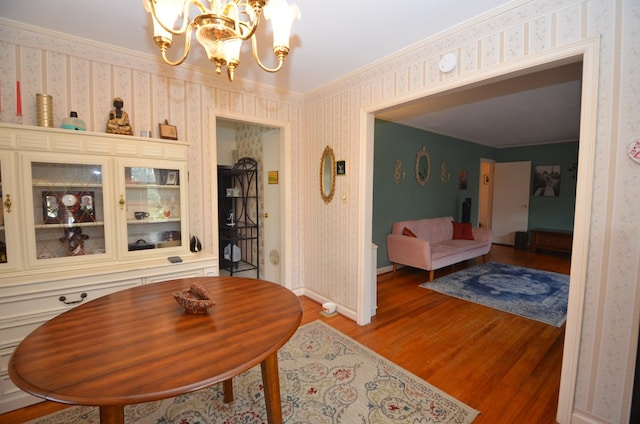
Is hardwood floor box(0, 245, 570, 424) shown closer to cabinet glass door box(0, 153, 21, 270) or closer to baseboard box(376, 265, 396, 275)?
baseboard box(376, 265, 396, 275)

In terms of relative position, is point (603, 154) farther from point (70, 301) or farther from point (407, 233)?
point (70, 301)

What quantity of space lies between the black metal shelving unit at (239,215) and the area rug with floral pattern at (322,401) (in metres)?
2.35

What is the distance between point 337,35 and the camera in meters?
2.14

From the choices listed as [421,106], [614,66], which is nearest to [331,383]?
[614,66]

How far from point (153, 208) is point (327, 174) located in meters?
1.78

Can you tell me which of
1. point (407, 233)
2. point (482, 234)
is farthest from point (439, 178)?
point (407, 233)

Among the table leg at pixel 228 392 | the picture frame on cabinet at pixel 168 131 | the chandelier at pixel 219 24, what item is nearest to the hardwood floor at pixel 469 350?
the table leg at pixel 228 392

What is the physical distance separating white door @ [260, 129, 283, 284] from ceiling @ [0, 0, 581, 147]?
0.82m

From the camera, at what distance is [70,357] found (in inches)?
37.9

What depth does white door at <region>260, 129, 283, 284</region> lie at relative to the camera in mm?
3678

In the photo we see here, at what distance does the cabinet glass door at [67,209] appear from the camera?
6.42 ft

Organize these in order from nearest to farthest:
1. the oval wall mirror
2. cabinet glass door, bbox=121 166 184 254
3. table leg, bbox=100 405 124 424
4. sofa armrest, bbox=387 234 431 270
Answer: table leg, bbox=100 405 124 424 < cabinet glass door, bbox=121 166 184 254 < the oval wall mirror < sofa armrest, bbox=387 234 431 270

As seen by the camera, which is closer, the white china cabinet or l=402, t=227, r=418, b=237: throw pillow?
the white china cabinet

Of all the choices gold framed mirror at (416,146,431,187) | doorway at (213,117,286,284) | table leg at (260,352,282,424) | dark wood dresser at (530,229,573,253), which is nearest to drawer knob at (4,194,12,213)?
table leg at (260,352,282,424)
